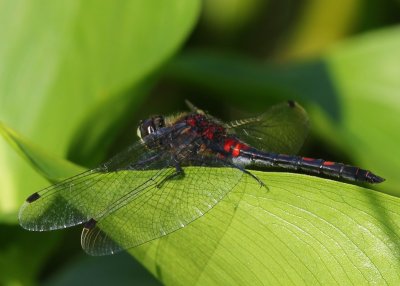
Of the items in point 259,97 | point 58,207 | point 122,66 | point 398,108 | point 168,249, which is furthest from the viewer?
point 259,97

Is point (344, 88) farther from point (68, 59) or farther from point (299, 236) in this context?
point (299, 236)

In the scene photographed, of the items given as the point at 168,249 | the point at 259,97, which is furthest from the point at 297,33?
the point at 168,249

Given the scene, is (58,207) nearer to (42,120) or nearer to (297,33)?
(42,120)

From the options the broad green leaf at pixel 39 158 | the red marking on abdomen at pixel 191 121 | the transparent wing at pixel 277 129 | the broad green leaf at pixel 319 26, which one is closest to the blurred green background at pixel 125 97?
the broad green leaf at pixel 39 158

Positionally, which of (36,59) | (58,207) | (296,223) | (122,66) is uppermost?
(36,59)

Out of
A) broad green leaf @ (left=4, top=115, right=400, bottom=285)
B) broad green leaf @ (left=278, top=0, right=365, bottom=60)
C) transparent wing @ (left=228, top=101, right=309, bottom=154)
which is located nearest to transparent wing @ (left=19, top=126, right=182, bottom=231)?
broad green leaf @ (left=4, top=115, right=400, bottom=285)

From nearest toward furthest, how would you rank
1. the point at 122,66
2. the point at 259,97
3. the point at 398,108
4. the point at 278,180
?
the point at 278,180 → the point at 122,66 → the point at 398,108 → the point at 259,97

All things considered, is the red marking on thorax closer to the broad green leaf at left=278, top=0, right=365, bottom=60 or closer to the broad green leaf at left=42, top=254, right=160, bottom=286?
the broad green leaf at left=42, top=254, right=160, bottom=286
